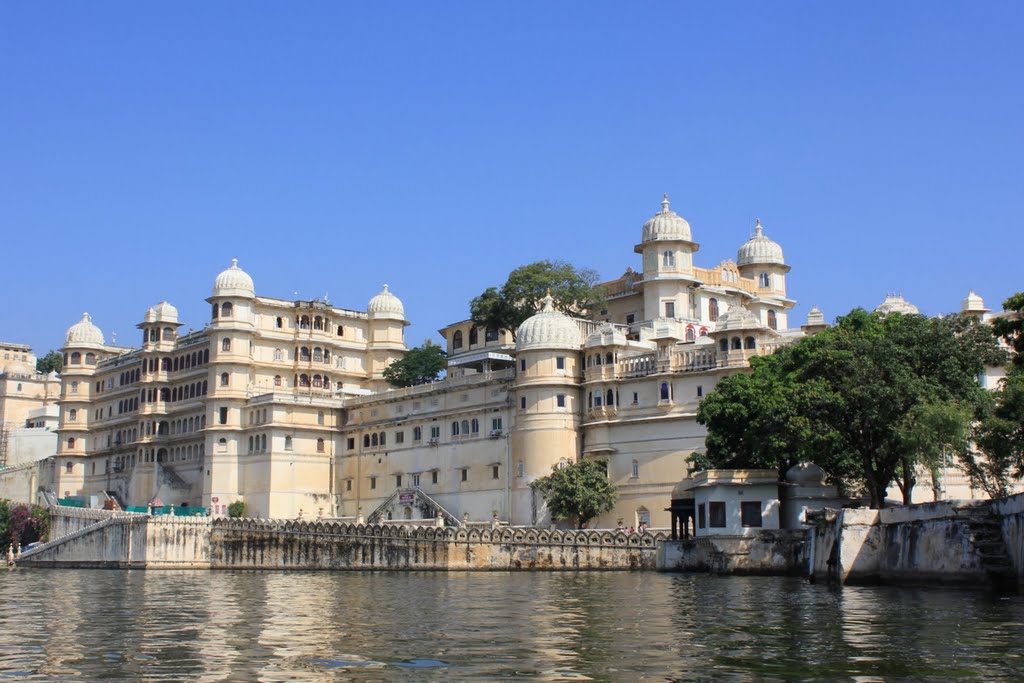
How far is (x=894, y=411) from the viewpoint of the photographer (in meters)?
41.8

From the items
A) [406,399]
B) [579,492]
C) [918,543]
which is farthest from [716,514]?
[406,399]

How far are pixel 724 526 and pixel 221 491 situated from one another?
43.2 m

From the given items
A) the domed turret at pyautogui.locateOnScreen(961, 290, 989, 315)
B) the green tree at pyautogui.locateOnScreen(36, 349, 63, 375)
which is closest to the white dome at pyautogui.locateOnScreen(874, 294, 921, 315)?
the domed turret at pyautogui.locateOnScreen(961, 290, 989, 315)

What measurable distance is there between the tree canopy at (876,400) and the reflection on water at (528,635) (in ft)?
21.9

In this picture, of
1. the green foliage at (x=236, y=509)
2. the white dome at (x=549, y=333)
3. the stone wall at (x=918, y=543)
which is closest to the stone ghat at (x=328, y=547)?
the green foliage at (x=236, y=509)

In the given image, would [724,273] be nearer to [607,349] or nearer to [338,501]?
[607,349]

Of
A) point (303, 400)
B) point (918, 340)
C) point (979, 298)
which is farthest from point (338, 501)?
point (918, 340)

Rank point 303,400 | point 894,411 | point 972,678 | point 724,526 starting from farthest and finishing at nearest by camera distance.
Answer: point 303,400 → point 724,526 → point 894,411 → point 972,678

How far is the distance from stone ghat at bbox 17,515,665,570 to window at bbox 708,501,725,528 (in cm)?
300

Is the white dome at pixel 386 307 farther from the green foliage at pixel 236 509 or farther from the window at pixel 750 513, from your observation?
the window at pixel 750 513

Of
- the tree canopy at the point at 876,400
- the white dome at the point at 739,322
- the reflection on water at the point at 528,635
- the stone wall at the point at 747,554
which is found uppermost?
the white dome at the point at 739,322

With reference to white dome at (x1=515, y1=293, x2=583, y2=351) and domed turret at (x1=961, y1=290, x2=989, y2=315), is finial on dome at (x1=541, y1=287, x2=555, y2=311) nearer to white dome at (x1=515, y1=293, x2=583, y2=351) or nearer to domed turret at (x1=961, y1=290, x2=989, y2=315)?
white dome at (x1=515, y1=293, x2=583, y2=351)

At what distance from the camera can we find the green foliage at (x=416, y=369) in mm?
88188

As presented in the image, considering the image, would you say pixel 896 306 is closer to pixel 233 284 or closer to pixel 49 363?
pixel 233 284
